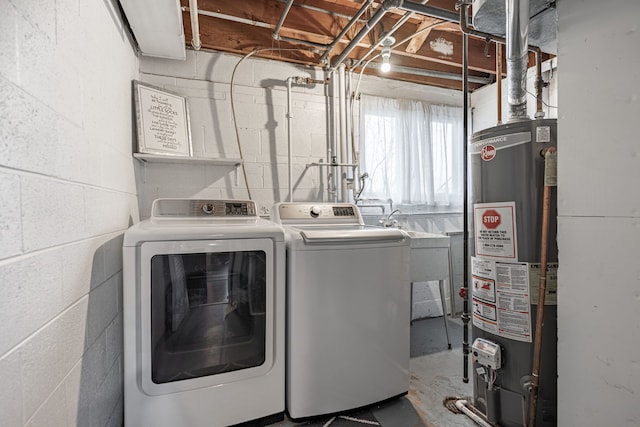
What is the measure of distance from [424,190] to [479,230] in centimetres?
166

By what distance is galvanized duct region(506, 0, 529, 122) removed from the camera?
130cm

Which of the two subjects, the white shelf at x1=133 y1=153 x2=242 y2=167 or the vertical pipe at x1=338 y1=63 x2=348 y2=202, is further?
the vertical pipe at x1=338 y1=63 x2=348 y2=202

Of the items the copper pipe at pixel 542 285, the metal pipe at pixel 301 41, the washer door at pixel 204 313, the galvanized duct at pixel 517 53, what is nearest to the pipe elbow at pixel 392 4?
Answer: the galvanized duct at pixel 517 53

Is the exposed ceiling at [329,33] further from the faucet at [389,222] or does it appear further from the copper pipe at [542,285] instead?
the faucet at [389,222]

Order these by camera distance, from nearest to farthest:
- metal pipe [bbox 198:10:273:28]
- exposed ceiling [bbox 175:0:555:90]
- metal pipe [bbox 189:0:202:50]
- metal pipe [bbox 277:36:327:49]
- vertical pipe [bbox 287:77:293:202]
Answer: metal pipe [bbox 189:0:202:50], metal pipe [bbox 198:10:273:28], exposed ceiling [bbox 175:0:555:90], metal pipe [bbox 277:36:327:49], vertical pipe [bbox 287:77:293:202]

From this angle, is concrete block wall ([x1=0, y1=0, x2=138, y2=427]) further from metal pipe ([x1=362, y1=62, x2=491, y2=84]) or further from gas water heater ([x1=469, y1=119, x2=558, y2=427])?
metal pipe ([x1=362, y1=62, x2=491, y2=84])

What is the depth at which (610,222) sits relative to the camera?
39.9 inches

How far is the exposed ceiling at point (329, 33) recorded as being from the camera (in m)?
2.29

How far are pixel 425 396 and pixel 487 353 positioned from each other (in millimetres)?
634

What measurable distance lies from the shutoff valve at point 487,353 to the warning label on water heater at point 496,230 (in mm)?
417

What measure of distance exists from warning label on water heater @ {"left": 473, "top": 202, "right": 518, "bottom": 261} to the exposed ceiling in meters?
1.24

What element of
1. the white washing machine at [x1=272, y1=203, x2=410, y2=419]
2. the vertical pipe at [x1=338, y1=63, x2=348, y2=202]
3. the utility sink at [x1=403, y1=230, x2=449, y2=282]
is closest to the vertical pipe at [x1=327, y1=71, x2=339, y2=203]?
the vertical pipe at [x1=338, y1=63, x2=348, y2=202]

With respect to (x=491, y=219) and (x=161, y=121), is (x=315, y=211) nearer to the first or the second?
(x=491, y=219)

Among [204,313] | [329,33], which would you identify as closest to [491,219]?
[204,313]
